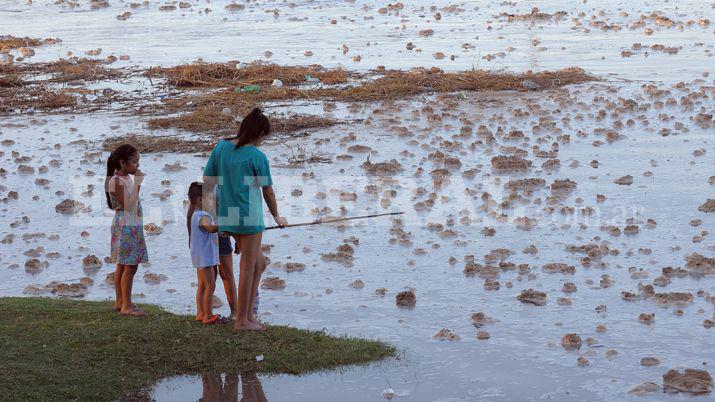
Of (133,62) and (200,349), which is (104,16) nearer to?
(133,62)

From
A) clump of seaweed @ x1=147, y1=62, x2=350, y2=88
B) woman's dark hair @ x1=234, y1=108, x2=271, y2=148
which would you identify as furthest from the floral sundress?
clump of seaweed @ x1=147, y1=62, x2=350, y2=88

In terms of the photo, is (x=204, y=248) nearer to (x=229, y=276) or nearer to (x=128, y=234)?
(x=229, y=276)

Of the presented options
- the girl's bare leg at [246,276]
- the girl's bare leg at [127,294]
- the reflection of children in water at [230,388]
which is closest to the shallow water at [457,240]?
the reflection of children in water at [230,388]

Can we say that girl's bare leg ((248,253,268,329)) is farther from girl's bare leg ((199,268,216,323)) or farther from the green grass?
girl's bare leg ((199,268,216,323))

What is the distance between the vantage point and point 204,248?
755 centimetres

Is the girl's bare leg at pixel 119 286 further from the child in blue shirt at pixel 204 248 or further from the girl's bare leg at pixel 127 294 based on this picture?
the child in blue shirt at pixel 204 248

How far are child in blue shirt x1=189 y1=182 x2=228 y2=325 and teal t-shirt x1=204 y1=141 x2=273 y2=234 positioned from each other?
13.4 inches

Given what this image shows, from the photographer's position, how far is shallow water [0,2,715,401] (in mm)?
7133

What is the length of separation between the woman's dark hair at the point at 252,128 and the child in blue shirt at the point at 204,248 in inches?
23.5

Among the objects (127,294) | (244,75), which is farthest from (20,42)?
(127,294)

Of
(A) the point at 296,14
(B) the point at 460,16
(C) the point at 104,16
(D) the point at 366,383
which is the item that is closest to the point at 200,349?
(D) the point at 366,383

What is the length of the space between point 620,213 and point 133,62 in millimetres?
14326

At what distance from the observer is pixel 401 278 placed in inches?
364

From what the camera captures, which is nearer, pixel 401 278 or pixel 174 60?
pixel 401 278
